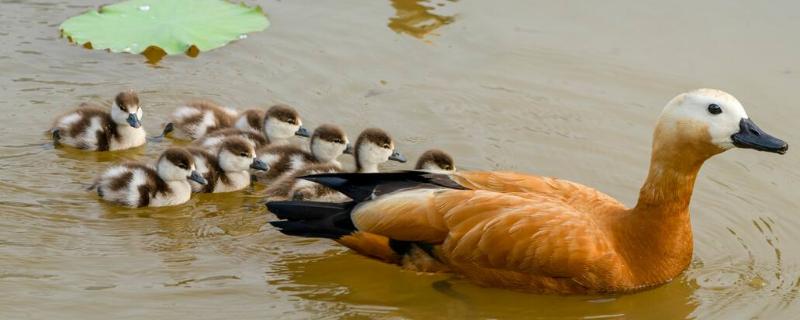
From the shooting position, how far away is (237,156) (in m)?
7.77

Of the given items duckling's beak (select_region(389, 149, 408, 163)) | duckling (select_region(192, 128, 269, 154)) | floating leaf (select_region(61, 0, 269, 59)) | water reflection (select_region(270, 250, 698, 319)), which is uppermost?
floating leaf (select_region(61, 0, 269, 59))

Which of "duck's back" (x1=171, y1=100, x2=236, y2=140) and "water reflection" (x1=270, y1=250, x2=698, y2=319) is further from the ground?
"duck's back" (x1=171, y1=100, x2=236, y2=140)

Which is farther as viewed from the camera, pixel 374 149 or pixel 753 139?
pixel 374 149

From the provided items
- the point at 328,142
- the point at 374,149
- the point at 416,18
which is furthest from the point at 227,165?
the point at 416,18

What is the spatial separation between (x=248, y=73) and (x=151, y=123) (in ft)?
2.85

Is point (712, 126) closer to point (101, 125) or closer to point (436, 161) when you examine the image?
point (436, 161)

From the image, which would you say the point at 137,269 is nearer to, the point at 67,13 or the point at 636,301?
the point at 636,301

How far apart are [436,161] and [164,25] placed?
2726mm

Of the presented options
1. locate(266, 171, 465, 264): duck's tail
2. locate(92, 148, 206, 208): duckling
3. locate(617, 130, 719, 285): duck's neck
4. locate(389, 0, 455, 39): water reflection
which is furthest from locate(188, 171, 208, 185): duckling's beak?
locate(389, 0, 455, 39): water reflection

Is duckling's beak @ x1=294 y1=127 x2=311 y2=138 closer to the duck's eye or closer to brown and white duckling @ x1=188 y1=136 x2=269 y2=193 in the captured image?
brown and white duckling @ x1=188 y1=136 x2=269 y2=193

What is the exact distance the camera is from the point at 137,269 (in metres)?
6.68

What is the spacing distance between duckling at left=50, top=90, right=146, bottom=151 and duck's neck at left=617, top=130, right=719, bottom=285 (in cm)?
319

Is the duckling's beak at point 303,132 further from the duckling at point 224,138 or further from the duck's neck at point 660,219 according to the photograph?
the duck's neck at point 660,219

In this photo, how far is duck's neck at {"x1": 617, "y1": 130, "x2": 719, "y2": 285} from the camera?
6422 mm
